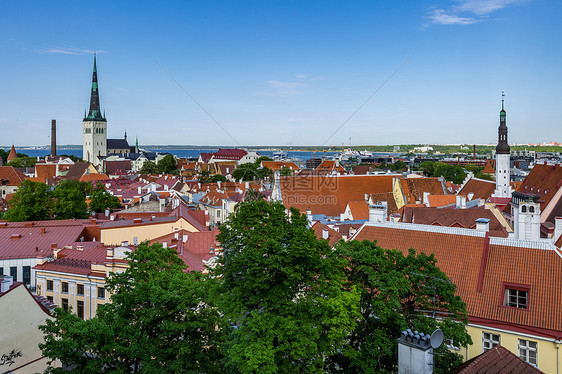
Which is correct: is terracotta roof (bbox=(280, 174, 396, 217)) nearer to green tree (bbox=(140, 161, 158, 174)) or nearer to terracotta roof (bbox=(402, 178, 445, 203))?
terracotta roof (bbox=(402, 178, 445, 203))

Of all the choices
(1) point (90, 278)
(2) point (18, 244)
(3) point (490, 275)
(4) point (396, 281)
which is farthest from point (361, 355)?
(2) point (18, 244)

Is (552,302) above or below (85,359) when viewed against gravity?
above

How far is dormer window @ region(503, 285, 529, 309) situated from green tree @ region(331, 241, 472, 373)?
351cm

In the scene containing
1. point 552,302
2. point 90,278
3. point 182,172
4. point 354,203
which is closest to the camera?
point 552,302

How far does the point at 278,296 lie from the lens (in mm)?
13727

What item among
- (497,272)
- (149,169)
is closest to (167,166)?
(149,169)

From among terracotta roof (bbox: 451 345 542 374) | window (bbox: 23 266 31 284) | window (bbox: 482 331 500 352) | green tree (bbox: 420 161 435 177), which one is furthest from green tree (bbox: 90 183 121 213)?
green tree (bbox: 420 161 435 177)

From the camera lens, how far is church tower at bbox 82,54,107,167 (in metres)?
189

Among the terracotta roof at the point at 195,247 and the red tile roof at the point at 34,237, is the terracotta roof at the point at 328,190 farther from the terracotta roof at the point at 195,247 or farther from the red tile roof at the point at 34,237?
the red tile roof at the point at 34,237

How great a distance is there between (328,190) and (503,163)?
3699cm

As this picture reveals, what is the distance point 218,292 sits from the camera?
14.9 m

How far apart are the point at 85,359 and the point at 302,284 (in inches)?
291

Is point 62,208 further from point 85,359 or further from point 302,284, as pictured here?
point 302,284

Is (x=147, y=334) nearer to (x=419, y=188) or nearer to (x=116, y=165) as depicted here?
(x=419, y=188)
